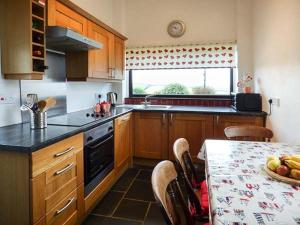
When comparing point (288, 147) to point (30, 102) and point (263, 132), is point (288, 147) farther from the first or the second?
point (30, 102)

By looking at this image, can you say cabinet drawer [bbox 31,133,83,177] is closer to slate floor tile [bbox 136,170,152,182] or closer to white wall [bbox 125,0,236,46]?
slate floor tile [bbox 136,170,152,182]

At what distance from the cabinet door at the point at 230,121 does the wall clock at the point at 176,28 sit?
1.51m

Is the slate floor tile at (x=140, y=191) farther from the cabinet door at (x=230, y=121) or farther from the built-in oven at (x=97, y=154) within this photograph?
the cabinet door at (x=230, y=121)

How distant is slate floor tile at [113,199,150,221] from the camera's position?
2170mm

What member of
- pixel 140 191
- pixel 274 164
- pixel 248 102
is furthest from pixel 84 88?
pixel 274 164

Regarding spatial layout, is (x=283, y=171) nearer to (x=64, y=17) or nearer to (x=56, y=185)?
(x=56, y=185)

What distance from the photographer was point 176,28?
374 cm

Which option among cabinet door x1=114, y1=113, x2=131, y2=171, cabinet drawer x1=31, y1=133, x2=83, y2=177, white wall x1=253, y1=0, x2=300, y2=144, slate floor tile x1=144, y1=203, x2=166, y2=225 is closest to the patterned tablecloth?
white wall x1=253, y1=0, x2=300, y2=144

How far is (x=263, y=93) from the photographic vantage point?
2994 mm

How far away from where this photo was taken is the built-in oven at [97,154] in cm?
205

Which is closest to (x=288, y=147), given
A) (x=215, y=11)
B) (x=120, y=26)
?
(x=215, y=11)

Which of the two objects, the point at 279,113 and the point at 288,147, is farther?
the point at 279,113

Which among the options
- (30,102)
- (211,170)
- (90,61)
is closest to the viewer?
(211,170)

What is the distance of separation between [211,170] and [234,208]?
1.31 feet
